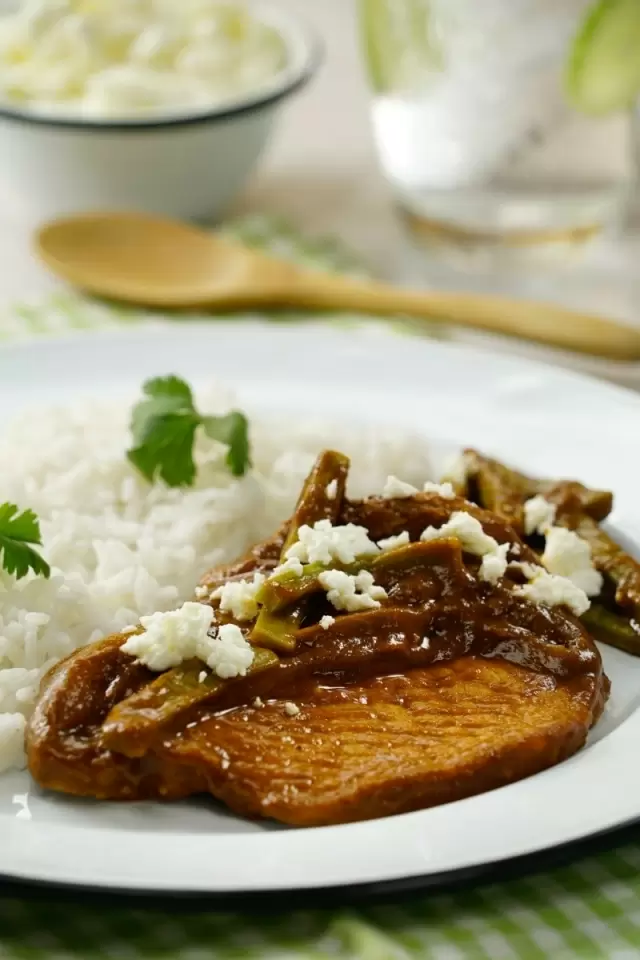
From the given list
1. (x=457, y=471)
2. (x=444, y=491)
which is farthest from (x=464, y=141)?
(x=444, y=491)


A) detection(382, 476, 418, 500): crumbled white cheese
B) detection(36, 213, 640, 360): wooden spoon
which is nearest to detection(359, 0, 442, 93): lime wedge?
detection(36, 213, 640, 360): wooden spoon

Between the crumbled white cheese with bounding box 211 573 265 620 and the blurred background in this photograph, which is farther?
the blurred background

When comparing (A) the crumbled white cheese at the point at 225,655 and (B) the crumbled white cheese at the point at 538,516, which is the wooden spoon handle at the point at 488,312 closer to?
(B) the crumbled white cheese at the point at 538,516

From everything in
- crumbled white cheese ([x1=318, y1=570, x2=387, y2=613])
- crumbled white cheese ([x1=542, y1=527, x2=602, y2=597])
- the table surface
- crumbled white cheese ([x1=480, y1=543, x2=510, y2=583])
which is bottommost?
the table surface

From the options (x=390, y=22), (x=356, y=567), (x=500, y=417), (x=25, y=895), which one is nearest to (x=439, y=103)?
(x=390, y=22)

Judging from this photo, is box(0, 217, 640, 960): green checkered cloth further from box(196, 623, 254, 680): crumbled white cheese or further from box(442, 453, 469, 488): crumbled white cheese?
box(442, 453, 469, 488): crumbled white cheese

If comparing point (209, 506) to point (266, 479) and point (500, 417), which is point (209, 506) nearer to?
point (266, 479)

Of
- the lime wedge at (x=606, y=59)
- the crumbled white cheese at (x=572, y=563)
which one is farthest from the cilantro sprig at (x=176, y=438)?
the lime wedge at (x=606, y=59)
